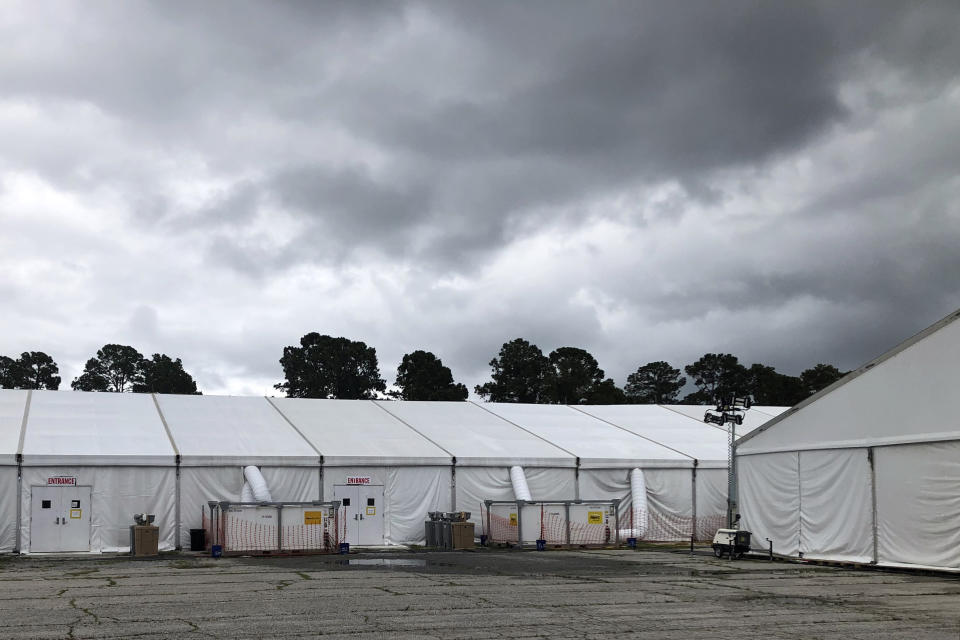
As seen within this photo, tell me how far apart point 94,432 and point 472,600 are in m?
21.6

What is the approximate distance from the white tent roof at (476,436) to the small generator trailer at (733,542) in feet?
30.2

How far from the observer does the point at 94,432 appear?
33.2 metres

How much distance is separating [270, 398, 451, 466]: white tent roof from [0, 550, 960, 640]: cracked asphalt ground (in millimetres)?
8623

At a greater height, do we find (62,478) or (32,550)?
(62,478)

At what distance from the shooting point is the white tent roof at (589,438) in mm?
36844

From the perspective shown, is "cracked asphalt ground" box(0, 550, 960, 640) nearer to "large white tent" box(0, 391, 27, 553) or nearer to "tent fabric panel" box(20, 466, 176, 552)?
"large white tent" box(0, 391, 27, 553)

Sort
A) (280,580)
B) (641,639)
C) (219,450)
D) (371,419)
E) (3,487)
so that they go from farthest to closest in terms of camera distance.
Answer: (371,419)
(219,450)
(3,487)
(280,580)
(641,639)

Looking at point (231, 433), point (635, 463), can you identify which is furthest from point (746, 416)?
point (231, 433)

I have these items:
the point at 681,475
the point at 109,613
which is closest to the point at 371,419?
the point at 681,475

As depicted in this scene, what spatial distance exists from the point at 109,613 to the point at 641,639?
26.0 ft

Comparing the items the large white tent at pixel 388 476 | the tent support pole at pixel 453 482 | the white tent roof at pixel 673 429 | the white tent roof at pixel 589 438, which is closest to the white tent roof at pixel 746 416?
the white tent roof at pixel 673 429

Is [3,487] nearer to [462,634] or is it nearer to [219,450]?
[219,450]

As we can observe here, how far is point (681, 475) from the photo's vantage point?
37.3 m

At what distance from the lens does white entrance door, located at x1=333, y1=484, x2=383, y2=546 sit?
33.3 metres
